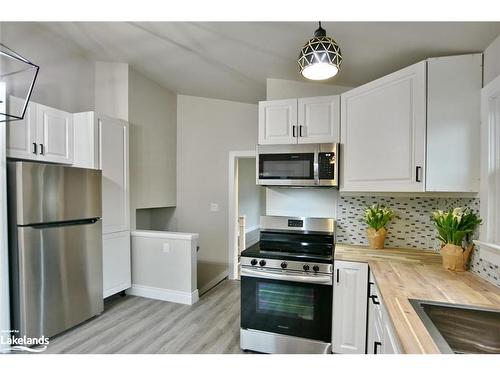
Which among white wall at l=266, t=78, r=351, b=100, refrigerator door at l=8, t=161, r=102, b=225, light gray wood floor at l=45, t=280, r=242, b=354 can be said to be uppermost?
white wall at l=266, t=78, r=351, b=100

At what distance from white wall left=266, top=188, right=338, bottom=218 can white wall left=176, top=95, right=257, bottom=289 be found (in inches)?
52.6

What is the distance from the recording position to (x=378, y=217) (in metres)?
2.27

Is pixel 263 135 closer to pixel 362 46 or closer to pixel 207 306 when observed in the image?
pixel 362 46

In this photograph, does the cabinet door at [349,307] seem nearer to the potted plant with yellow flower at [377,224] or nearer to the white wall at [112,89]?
the potted plant with yellow flower at [377,224]

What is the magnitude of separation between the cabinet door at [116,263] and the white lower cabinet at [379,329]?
265cm

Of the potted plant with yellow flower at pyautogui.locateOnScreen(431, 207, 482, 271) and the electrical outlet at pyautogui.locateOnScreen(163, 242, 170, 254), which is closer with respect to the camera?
the potted plant with yellow flower at pyautogui.locateOnScreen(431, 207, 482, 271)

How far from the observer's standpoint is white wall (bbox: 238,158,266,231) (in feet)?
19.7

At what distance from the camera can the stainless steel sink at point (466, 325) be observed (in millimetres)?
1152

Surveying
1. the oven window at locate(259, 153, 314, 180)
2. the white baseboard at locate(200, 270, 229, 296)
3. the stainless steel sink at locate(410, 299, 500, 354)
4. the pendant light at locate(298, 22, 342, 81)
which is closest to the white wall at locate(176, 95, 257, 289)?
the white baseboard at locate(200, 270, 229, 296)

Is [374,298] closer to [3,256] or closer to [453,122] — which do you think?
[453,122]

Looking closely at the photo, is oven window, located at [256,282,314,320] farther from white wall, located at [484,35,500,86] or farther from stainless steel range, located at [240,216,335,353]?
white wall, located at [484,35,500,86]

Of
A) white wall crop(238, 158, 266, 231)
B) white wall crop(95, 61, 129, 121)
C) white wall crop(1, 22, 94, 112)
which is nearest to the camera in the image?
white wall crop(1, 22, 94, 112)

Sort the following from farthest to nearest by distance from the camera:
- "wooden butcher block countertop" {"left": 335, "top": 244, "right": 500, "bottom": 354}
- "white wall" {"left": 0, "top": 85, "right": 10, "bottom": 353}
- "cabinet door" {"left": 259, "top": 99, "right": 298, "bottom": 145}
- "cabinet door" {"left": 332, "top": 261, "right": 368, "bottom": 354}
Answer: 1. "cabinet door" {"left": 259, "top": 99, "right": 298, "bottom": 145}
2. "white wall" {"left": 0, "top": 85, "right": 10, "bottom": 353}
3. "cabinet door" {"left": 332, "top": 261, "right": 368, "bottom": 354}
4. "wooden butcher block countertop" {"left": 335, "top": 244, "right": 500, "bottom": 354}

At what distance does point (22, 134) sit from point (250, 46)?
215cm
